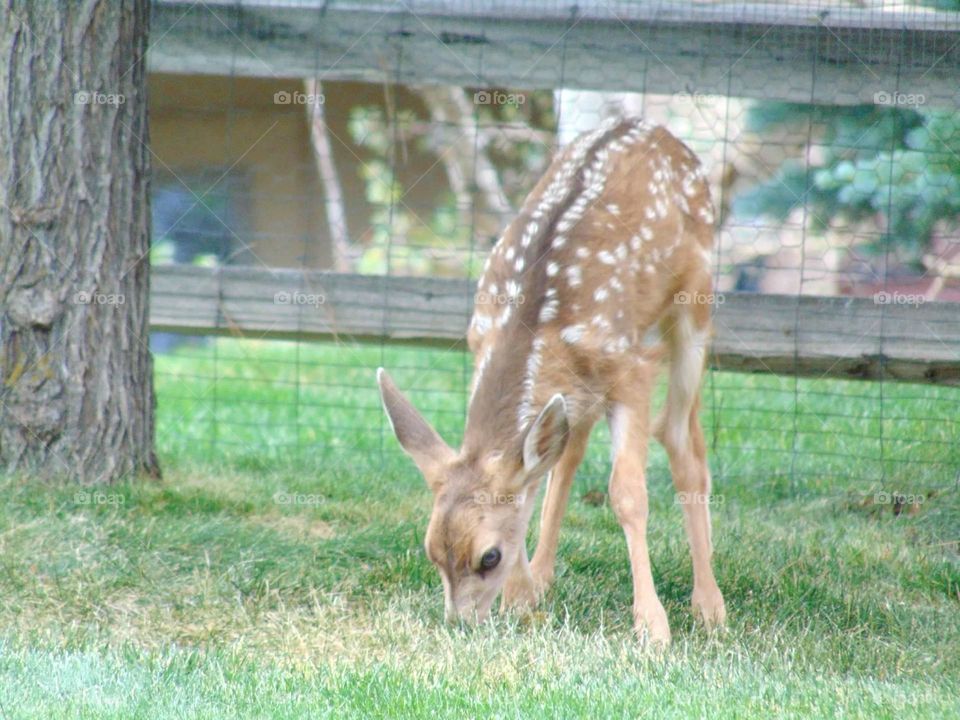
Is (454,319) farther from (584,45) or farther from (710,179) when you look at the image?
(710,179)

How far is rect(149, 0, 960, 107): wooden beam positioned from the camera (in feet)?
22.6

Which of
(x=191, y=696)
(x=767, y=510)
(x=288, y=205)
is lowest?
(x=191, y=696)

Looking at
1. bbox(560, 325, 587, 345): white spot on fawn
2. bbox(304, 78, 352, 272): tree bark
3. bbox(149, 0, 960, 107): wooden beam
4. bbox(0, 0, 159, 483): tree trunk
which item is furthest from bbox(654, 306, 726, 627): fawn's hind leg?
bbox(304, 78, 352, 272): tree bark

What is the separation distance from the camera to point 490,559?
5.16 metres

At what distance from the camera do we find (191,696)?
421 cm

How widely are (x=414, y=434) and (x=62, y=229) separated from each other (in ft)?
6.92

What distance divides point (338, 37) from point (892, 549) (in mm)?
3823

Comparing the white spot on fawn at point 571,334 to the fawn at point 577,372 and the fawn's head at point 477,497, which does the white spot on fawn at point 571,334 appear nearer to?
the fawn at point 577,372

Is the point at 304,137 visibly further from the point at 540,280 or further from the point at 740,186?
the point at 540,280

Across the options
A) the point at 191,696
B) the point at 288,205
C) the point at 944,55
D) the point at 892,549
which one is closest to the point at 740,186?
the point at 288,205

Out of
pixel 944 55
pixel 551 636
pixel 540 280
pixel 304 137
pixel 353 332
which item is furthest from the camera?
pixel 304 137

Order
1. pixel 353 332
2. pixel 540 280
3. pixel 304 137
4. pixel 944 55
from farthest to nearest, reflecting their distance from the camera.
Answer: pixel 304 137 → pixel 353 332 → pixel 944 55 → pixel 540 280

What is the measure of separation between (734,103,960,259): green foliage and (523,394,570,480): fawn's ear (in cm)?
Answer: 277

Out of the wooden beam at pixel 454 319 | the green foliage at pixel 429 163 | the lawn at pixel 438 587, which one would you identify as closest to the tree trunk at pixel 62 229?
the lawn at pixel 438 587
